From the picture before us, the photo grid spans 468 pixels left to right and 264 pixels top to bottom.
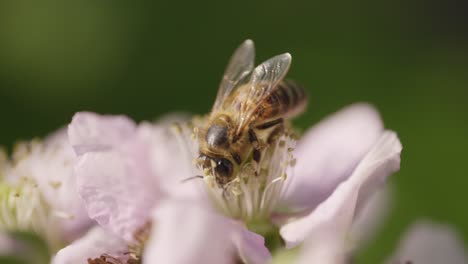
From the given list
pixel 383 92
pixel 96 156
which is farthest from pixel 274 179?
pixel 383 92

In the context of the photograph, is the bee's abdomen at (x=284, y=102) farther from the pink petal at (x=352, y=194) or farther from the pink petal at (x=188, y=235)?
the pink petal at (x=188, y=235)

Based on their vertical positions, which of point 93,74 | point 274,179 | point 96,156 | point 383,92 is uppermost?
point 96,156

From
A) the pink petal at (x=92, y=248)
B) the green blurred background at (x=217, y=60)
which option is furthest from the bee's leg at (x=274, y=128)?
the green blurred background at (x=217, y=60)

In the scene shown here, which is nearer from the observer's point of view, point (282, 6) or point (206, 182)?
point (206, 182)

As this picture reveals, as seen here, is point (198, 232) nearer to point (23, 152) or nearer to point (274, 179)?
point (274, 179)

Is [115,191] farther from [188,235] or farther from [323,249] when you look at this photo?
[323,249]

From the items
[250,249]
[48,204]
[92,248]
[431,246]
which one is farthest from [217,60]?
[250,249]
